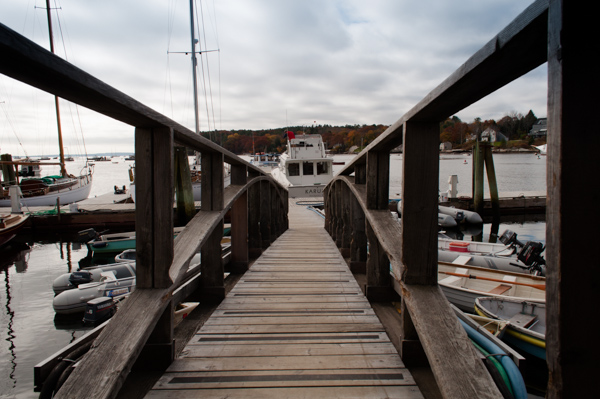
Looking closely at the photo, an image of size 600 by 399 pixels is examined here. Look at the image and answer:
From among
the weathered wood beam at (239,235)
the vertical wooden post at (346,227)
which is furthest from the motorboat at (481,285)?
the weathered wood beam at (239,235)

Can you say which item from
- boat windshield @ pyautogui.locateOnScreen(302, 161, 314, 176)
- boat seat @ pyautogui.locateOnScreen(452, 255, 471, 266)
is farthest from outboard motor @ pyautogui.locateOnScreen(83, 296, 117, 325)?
boat windshield @ pyautogui.locateOnScreen(302, 161, 314, 176)

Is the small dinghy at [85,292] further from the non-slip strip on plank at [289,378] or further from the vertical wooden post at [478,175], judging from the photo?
the vertical wooden post at [478,175]

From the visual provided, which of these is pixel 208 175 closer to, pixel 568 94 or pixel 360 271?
pixel 360 271

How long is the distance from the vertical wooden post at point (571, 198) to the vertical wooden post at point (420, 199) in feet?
3.55

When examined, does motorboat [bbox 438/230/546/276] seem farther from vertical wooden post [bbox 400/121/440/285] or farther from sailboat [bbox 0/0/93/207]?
sailboat [bbox 0/0/93/207]

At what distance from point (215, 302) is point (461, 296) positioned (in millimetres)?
5556

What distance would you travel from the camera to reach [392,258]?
2266 millimetres

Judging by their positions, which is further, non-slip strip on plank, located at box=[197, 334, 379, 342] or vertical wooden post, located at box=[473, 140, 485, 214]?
vertical wooden post, located at box=[473, 140, 485, 214]

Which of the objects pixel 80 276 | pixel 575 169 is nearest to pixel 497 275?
pixel 575 169

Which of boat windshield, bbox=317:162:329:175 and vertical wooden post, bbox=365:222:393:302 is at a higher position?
boat windshield, bbox=317:162:329:175

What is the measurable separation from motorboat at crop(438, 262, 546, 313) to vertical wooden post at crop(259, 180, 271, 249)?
3.64 m

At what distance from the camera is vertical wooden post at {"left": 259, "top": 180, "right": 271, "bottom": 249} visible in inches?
250

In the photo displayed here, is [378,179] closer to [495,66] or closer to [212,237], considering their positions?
[212,237]

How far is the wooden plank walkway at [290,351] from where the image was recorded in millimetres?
2053
